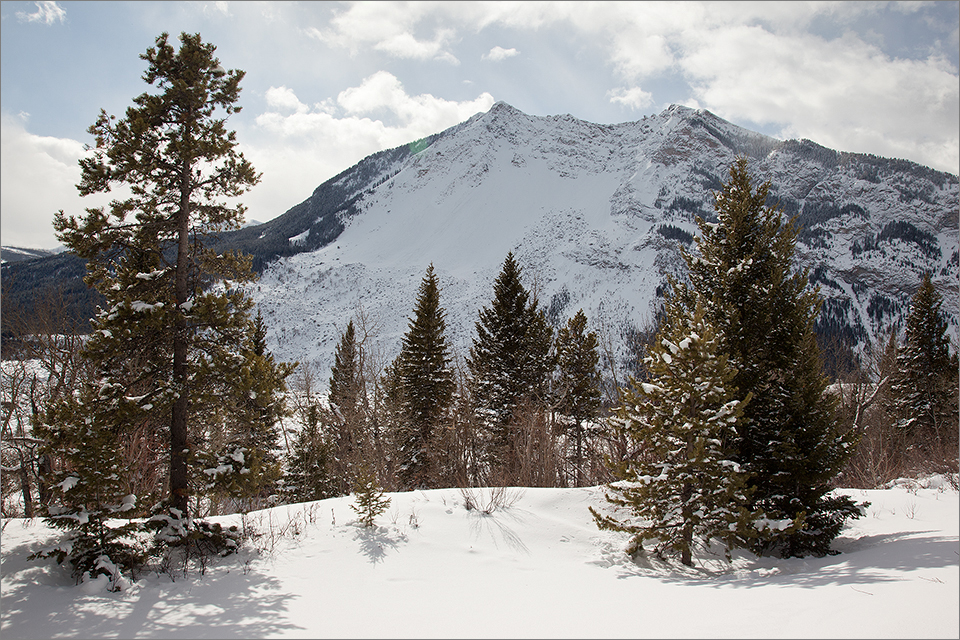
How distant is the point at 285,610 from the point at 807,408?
1008 cm

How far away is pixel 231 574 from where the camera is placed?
22.6 feet

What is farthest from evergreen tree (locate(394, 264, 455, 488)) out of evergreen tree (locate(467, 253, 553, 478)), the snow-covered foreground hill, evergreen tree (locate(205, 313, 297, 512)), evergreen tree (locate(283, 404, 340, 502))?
evergreen tree (locate(205, 313, 297, 512))

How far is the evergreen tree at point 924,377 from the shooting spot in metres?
24.3

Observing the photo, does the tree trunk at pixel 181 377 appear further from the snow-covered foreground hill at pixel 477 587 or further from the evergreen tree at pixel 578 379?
the evergreen tree at pixel 578 379

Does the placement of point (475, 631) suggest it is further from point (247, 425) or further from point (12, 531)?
point (12, 531)

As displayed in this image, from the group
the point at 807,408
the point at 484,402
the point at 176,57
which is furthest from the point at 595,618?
the point at 484,402

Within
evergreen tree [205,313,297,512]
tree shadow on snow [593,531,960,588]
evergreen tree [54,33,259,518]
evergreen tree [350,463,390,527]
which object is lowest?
tree shadow on snow [593,531,960,588]

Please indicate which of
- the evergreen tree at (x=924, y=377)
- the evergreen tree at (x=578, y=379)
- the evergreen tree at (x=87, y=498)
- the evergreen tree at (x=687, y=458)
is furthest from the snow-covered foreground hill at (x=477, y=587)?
the evergreen tree at (x=924, y=377)

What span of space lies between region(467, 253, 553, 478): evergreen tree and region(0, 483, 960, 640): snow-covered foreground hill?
1256 centimetres

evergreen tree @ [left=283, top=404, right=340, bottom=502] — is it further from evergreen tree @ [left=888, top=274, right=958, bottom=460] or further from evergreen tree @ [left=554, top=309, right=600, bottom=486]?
evergreen tree @ [left=888, top=274, right=958, bottom=460]

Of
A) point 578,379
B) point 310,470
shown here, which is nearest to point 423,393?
point 310,470

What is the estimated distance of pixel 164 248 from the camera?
31.1ft

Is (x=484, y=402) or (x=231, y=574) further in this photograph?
(x=484, y=402)

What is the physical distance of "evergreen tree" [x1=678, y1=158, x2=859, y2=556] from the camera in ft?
29.6
